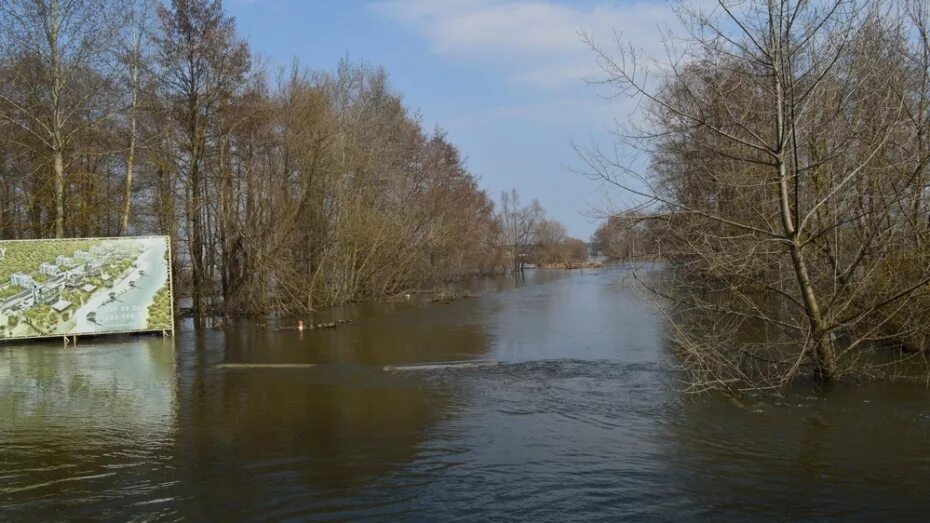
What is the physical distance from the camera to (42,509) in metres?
5.81

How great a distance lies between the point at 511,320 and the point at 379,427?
13.9 metres

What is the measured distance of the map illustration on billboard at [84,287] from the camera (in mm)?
16500

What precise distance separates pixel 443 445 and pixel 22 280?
45.7ft

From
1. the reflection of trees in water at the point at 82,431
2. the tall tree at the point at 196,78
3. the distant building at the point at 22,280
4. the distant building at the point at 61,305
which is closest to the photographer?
the reflection of trees in water at the point at 82,431

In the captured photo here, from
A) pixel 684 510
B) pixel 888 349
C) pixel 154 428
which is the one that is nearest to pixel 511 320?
pixel 888 349

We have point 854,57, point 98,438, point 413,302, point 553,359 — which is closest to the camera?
point 98,438

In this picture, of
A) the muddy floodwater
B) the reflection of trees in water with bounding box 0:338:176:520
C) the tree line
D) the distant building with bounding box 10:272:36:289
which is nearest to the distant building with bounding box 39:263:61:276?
the distant building with bounding box 10:272:36:289

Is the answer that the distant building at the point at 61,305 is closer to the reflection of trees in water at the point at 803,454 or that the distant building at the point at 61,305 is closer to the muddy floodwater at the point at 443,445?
the muddy floodwater at the point at 443,445

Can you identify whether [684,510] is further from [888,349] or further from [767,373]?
[888,349]

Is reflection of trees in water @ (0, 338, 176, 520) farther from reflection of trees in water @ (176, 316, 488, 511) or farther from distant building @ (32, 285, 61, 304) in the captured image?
distant building @ (32, 285, 61, 304)

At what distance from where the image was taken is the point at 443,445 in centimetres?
773

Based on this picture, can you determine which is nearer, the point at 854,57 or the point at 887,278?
the point at 854,57

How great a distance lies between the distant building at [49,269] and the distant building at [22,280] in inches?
12.6

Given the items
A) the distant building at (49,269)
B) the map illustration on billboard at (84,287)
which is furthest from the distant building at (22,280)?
the distant building at (49,269)
